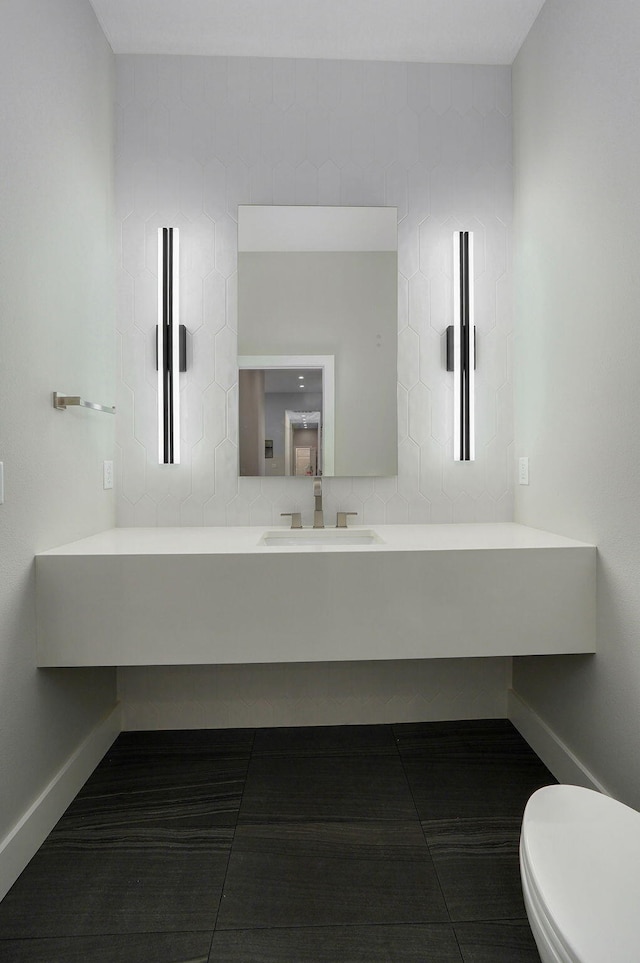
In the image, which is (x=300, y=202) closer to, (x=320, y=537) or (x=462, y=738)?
(x=320, y=537)

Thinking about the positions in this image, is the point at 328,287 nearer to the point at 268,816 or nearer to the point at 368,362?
the point at 368,362

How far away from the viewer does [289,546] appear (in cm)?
177

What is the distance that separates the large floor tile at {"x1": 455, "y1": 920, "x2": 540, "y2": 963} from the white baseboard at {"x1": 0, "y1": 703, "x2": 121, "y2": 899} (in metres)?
1.11

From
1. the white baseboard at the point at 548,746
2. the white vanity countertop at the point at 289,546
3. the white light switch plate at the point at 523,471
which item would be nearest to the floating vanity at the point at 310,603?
the white vanity countertop at the point at 289,546

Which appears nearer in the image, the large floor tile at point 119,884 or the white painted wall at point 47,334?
the large floor tile at point 119,884

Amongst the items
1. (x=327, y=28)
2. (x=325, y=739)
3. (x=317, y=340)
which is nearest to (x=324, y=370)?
(x=317, y=340)

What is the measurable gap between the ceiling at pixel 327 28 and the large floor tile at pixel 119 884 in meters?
2.71

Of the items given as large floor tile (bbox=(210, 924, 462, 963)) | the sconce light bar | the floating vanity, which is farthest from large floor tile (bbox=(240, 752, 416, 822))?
the sconce light bar

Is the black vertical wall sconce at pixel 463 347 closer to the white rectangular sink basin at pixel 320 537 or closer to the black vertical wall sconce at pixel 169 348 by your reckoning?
the white rectangular sink basin at pixel 320 537

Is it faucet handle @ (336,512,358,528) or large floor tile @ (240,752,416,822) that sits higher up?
faucet handle @ (336,512,358,528)

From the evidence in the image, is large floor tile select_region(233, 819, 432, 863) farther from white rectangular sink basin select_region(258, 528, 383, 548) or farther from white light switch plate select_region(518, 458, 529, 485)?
white light switch plate select_region(518, 458, 529, 485)

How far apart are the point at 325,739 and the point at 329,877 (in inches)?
27.9

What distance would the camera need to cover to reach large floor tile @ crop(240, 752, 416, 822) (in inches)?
70.9

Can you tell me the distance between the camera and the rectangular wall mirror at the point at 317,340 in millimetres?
2270
